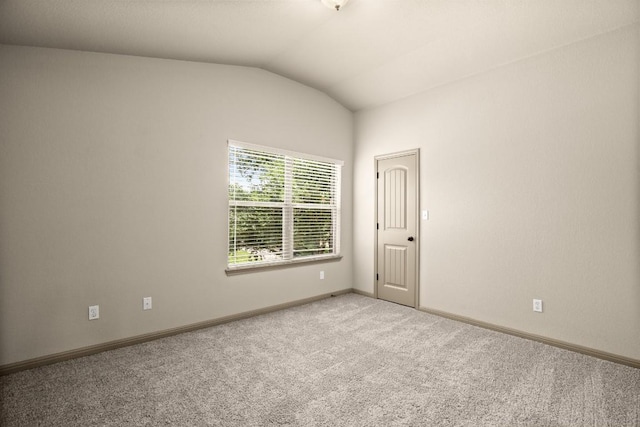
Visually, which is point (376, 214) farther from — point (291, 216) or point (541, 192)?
point (541, 192)

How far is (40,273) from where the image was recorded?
261 cm

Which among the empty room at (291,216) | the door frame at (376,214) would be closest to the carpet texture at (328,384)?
the empty room at (291,216)

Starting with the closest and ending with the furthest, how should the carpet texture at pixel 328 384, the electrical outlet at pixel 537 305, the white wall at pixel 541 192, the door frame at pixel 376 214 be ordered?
the carpet texture at pixel 328 384, the white wall at pixel 541 192, the electrical outlet at pixel 537 305, the door frame at pixel 376 214

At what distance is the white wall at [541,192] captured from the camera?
2.72m

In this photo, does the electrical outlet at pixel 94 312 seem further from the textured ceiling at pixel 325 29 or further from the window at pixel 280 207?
the textured ceiling at pixel 325 29

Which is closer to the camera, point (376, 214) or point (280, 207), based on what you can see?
point (280, 207)

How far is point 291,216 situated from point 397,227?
4.71 ft

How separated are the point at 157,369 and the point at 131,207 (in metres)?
1.44

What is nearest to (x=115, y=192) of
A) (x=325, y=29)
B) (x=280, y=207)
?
(x=280, y=207)

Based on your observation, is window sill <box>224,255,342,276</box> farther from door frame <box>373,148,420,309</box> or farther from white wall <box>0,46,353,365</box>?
door frame <box>373,148,420,309</box>

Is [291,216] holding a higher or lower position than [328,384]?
higher

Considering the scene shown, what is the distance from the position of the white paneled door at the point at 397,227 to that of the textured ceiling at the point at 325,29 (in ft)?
3.96

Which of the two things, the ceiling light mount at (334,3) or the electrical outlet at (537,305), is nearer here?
the ceiling light mount at (334,3)

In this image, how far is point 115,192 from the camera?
2.94 metres
